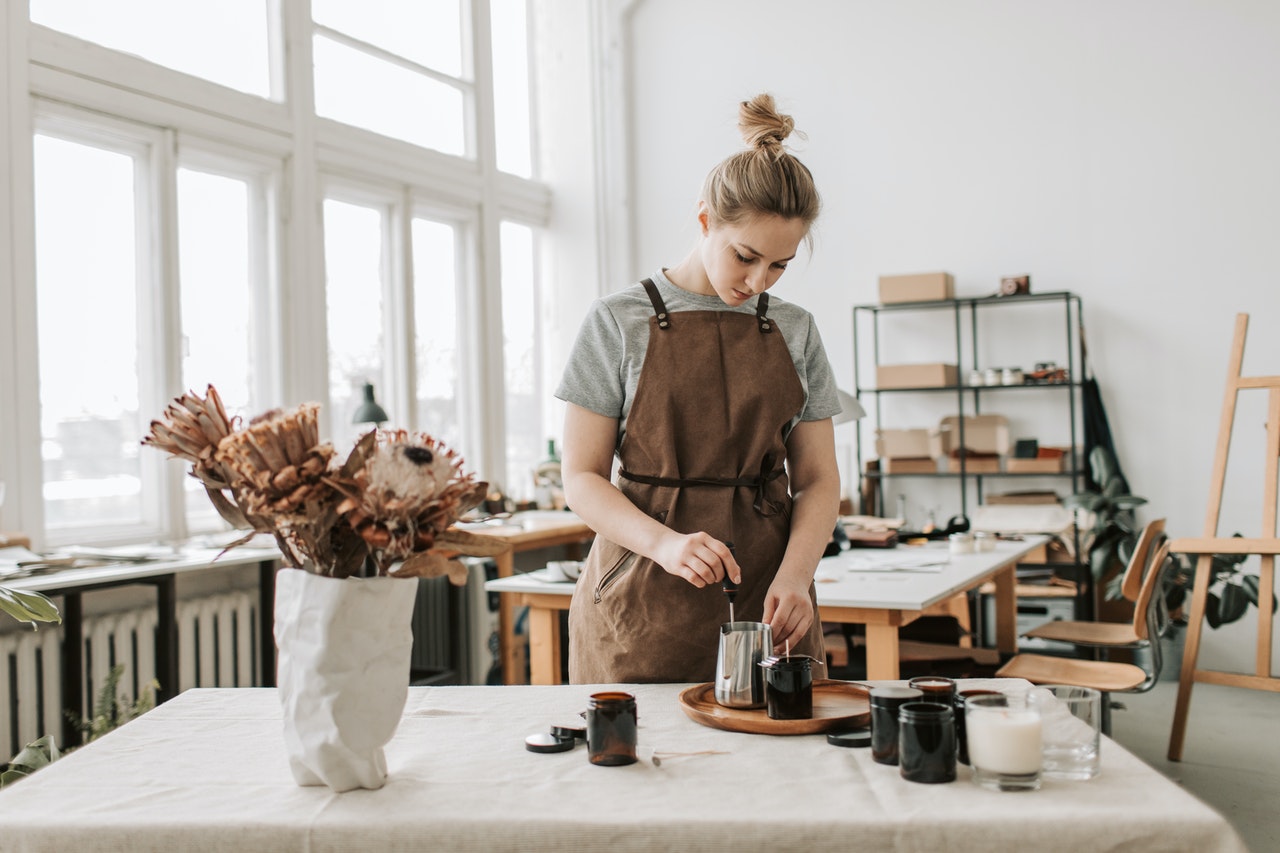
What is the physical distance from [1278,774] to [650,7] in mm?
5201

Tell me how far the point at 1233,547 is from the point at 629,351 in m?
2.65

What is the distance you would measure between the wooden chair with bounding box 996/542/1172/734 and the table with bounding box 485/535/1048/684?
11.7 inches

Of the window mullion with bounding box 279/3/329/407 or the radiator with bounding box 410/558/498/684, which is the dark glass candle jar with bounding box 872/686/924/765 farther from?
the window mullion with bounding box 279/3/329/407

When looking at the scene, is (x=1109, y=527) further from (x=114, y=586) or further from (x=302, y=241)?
(x=114, y=586)

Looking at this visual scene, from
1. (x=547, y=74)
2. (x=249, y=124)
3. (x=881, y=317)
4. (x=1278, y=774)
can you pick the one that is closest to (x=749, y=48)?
(x=547, y=74)

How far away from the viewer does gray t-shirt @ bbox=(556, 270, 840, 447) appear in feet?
5.85

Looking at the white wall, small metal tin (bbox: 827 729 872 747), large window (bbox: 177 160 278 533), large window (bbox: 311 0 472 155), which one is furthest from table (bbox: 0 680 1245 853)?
Answer: the white wall

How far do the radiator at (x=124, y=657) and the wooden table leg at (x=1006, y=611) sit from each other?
270 cm

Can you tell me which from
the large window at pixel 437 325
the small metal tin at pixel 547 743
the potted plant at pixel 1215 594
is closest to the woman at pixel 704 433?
the small metal tin at pixel 547 743

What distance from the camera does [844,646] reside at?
3.74 meters

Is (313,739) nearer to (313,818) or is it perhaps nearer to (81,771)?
(313,818)

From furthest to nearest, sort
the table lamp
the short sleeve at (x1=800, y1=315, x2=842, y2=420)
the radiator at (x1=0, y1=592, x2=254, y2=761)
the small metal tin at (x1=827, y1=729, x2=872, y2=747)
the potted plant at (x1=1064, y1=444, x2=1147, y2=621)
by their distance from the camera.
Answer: the potted plant at (x1=1064, y1=444, x2=1147, y2=621) → the table lamp → the radiator at (x1=0, y1=592, x2=254, y2=761) → the short sleeve at (x1=800, y1=315, x2=842, y2=420) → the small metal tin at (x1=827, y1=729, x2=872, y2=747)

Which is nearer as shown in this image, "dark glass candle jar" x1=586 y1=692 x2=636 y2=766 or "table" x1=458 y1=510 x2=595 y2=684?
"dark glass candle jar" x1=586 y1=692 x2=636 y2=766

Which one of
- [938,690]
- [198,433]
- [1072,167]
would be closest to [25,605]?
[198,433]
